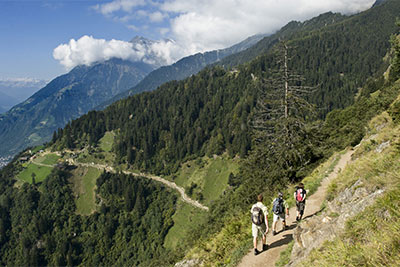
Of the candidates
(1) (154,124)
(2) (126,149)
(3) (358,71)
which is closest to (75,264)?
(2) (126,149)

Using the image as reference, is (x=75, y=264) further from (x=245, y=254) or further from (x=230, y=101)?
(x=230, y=101)

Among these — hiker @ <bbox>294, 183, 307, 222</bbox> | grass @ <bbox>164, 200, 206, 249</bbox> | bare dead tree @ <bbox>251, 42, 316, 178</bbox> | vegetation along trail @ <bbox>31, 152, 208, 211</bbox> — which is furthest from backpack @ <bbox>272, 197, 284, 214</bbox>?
vegetation along trail @ <bbox>31, 152, 208, 211</bbox>

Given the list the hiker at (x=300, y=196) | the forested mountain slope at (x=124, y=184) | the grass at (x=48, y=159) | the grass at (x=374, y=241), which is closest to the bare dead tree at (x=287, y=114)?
the hiker at (x=300, y=196)

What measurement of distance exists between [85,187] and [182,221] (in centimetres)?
7997

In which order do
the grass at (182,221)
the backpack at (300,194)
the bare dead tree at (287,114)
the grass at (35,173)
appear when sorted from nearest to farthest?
the backpack at (300,194)
the bare dead tree at (287,114)
the grass at (182,221)
the grass at (35,173)

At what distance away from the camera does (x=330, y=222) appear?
32.8 ft

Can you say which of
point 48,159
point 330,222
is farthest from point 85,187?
point 330,222

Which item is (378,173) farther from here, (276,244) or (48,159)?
(48,159)

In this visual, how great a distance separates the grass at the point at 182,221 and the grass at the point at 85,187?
199 ft

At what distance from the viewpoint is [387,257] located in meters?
4.31

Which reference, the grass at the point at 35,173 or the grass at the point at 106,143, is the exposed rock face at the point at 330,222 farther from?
the grass at the point at 106,143

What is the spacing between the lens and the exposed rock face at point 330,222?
8859mm

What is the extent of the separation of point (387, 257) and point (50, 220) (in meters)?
171

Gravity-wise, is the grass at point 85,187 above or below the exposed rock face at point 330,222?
below
